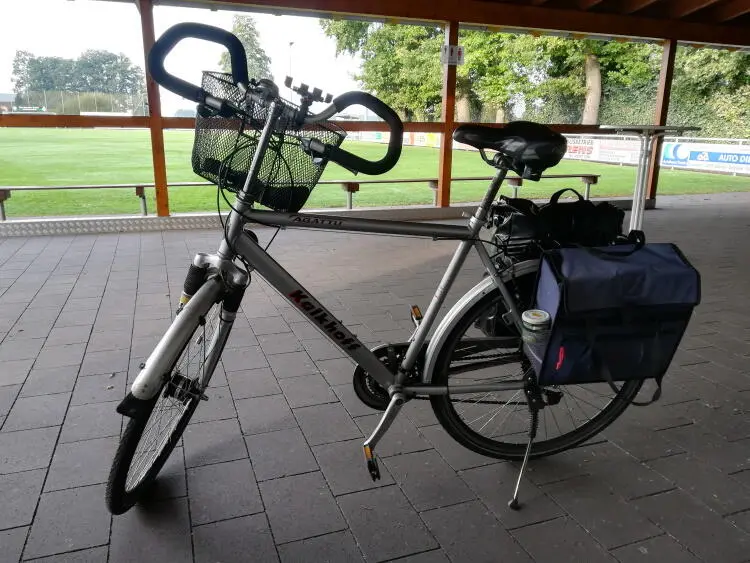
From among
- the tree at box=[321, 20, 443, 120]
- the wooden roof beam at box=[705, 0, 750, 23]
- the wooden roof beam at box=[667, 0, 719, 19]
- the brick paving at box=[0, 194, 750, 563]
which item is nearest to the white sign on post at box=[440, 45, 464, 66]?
the wooden roof beam at box=[667, 0, 719, 19]

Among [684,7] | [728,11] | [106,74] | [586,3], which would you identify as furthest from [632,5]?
[106,74]

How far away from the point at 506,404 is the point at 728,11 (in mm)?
7663

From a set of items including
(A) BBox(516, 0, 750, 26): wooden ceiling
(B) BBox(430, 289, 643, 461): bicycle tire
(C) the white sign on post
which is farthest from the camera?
(A) BBox(516, 0, 750, 26): wooden ceiling

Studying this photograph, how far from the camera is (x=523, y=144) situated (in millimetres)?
1582

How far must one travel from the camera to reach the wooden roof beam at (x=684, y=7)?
6.82 meters

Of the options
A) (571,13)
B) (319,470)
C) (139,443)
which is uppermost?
(571,13)

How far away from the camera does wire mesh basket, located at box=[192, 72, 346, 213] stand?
140 cm

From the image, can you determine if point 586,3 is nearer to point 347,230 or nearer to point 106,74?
point 106,74

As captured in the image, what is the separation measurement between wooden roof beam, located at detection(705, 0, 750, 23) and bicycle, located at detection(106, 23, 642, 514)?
7.24 m

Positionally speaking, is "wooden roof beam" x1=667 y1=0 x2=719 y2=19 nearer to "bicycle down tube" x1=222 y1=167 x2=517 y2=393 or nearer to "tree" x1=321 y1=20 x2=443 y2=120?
"tree" x1=321 y1=20 x2=443 y2=120

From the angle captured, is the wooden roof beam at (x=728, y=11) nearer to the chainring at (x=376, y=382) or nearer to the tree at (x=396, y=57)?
the tree at (x=396, y=57)

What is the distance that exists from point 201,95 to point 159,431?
1.02 metres

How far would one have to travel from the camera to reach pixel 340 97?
52.5 inches

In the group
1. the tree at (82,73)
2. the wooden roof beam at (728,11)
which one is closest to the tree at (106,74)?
the tree at (82,73)
